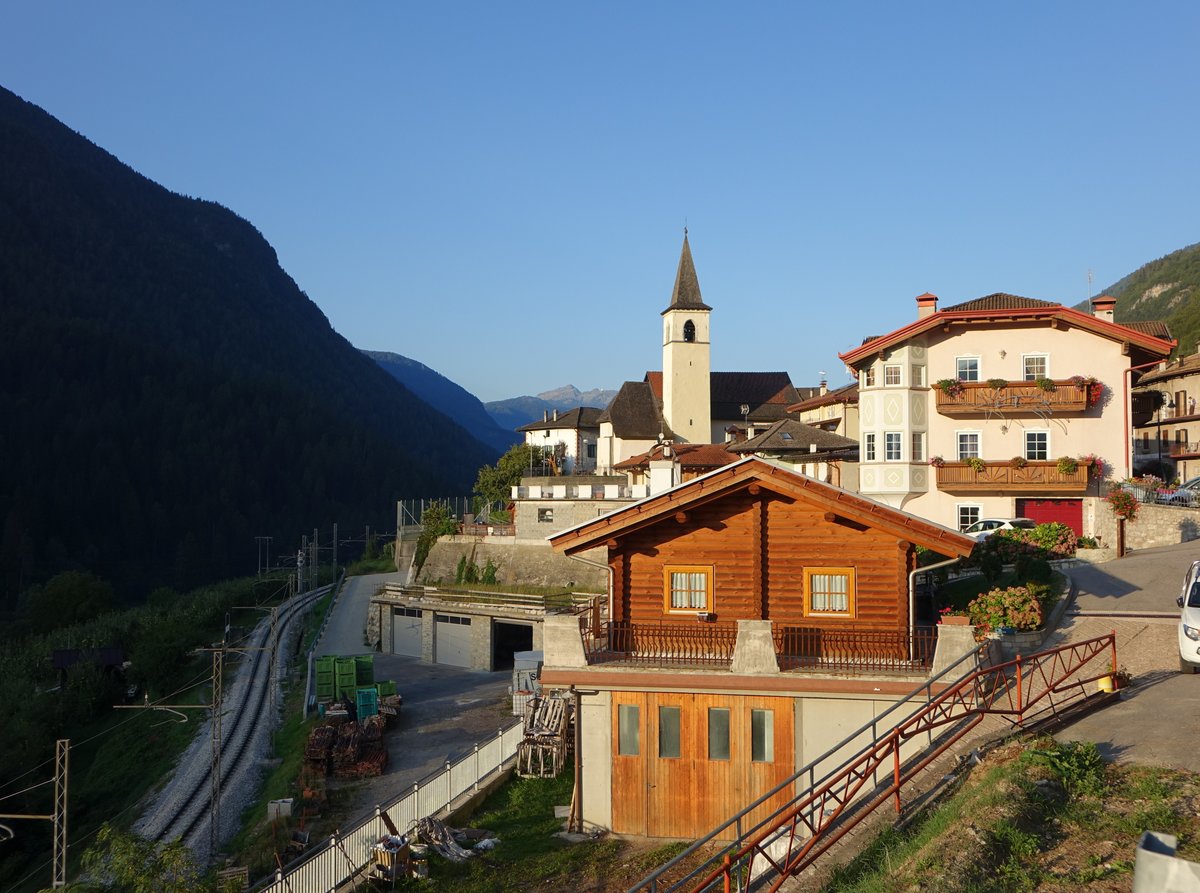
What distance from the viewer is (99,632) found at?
6938 cm

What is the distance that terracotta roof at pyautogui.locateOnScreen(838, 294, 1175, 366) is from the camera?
35875 millimetres

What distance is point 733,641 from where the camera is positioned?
58.9 feet

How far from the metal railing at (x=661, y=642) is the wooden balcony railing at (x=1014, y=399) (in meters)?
22.5

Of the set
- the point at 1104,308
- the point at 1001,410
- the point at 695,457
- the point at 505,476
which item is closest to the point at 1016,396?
the point at 1001,410

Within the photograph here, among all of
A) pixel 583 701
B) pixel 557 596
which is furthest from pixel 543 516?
pixel 583 701

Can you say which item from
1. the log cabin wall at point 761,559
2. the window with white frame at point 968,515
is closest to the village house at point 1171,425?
the window with white frame at point 968,515

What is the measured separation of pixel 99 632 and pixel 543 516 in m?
40.6

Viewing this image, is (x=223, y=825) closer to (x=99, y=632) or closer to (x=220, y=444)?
(x=99, y=632)

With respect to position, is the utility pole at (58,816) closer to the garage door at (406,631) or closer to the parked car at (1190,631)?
the garage door at (406,631)

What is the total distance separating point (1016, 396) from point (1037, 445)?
220cm

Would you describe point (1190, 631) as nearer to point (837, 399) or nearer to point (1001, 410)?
point (1001, 410)

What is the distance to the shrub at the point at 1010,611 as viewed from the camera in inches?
771

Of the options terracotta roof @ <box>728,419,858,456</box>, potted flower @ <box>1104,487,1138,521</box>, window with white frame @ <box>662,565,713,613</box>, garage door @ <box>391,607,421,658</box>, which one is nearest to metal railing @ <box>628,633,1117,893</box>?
window with white frame @ <box>662,565,713,613</box>

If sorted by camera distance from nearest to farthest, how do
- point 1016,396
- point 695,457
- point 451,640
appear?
point 1016,396 → point 451,640 → point 695,457
